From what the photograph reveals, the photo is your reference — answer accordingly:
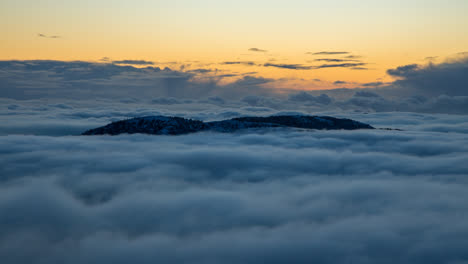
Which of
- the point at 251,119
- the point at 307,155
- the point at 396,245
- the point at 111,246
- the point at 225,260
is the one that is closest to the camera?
the point at 225,260

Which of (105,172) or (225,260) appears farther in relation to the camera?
(105,172)

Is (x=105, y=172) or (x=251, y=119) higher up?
(x=251, y=119)

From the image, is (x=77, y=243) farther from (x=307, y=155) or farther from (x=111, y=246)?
(x=307, y=155)

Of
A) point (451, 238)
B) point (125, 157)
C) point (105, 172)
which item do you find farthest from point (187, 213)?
point (125, 157)

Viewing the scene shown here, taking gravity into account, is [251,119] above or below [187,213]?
above

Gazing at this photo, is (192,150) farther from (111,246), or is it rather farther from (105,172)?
(111,246)

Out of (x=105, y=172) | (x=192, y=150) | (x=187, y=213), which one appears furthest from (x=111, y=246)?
(x=192, y=150)

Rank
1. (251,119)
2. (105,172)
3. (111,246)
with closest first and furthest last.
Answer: (111,246)
(105,172)
(251,119)
